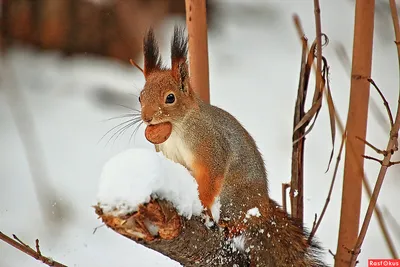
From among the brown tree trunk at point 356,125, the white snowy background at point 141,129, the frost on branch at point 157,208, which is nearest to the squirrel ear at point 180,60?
the frost on branch at point 157,208

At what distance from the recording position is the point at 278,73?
3061mm

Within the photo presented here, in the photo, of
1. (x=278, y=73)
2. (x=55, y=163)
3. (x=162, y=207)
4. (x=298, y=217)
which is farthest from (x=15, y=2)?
(x=162, y=207)

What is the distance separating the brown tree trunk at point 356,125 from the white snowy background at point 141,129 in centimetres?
61

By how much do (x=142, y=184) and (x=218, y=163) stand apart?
331 millimetres

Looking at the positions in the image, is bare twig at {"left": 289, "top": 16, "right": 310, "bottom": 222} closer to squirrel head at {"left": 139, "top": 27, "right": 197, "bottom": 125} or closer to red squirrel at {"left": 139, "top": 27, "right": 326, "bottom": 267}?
red squirrel at {"left": 139, "top": 27, "right": 326, "bottom": 267}

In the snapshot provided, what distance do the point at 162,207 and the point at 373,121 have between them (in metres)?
1.74

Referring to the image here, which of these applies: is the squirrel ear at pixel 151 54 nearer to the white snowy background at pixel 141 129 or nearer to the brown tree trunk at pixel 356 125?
the brown tree trunk at pixel 356 125

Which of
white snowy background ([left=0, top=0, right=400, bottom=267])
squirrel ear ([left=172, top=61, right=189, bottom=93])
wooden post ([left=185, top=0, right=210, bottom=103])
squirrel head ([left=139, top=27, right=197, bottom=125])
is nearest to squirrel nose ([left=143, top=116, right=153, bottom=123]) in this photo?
squirrel head ([left=139, top=27, right=197, bottom=125])

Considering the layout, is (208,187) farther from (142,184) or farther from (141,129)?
(141,129)

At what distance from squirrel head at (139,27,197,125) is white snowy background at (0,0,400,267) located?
0.64 meters

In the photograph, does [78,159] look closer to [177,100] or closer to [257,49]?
[257,49]

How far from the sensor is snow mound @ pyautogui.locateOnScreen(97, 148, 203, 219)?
911 millimetres

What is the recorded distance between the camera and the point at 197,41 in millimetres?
1335

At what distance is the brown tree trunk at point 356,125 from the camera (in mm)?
1214
